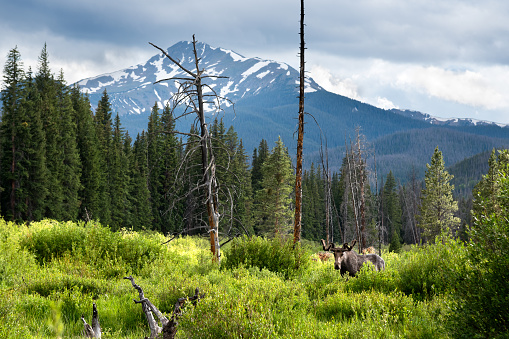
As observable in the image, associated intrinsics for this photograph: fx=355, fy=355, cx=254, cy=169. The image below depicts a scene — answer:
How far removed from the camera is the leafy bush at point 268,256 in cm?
1127

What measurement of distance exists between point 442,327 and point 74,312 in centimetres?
671

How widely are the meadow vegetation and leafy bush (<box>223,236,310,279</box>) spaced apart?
0.11 feet

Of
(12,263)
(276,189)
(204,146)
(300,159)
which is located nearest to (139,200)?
(276,189)

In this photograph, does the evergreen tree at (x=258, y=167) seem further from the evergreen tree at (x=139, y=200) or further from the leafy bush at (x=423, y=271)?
the leafy bush at (x=423, y=271)

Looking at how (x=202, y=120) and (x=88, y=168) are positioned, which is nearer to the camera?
(x=202, y=120)

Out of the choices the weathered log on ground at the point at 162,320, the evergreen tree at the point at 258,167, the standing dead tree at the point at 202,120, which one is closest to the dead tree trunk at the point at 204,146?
the standing dead tree at the point at 202,120

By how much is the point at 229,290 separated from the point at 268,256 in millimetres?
3884

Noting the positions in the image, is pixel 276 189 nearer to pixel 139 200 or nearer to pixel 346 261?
pixel 139 200

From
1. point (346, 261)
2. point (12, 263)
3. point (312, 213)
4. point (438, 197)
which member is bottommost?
point (312, 213)

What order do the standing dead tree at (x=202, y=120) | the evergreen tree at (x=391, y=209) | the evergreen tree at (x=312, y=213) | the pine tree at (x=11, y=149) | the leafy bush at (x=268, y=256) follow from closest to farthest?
the leafy bush at (x=268, y=256) < the standing dead tree at (x=202, y=120) < the pine tree at (x=11, y=149) < the evergreen tree at (x=312, y=213) < the evergreen tree at (x=391, y=209)

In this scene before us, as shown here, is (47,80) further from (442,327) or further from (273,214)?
(442,327)

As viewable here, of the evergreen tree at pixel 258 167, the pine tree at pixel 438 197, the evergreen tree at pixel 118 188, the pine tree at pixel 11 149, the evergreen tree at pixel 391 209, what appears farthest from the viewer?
the evergreen tree at pixel 391 209

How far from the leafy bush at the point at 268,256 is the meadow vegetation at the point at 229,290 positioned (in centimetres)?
3

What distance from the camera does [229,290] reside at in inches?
304
